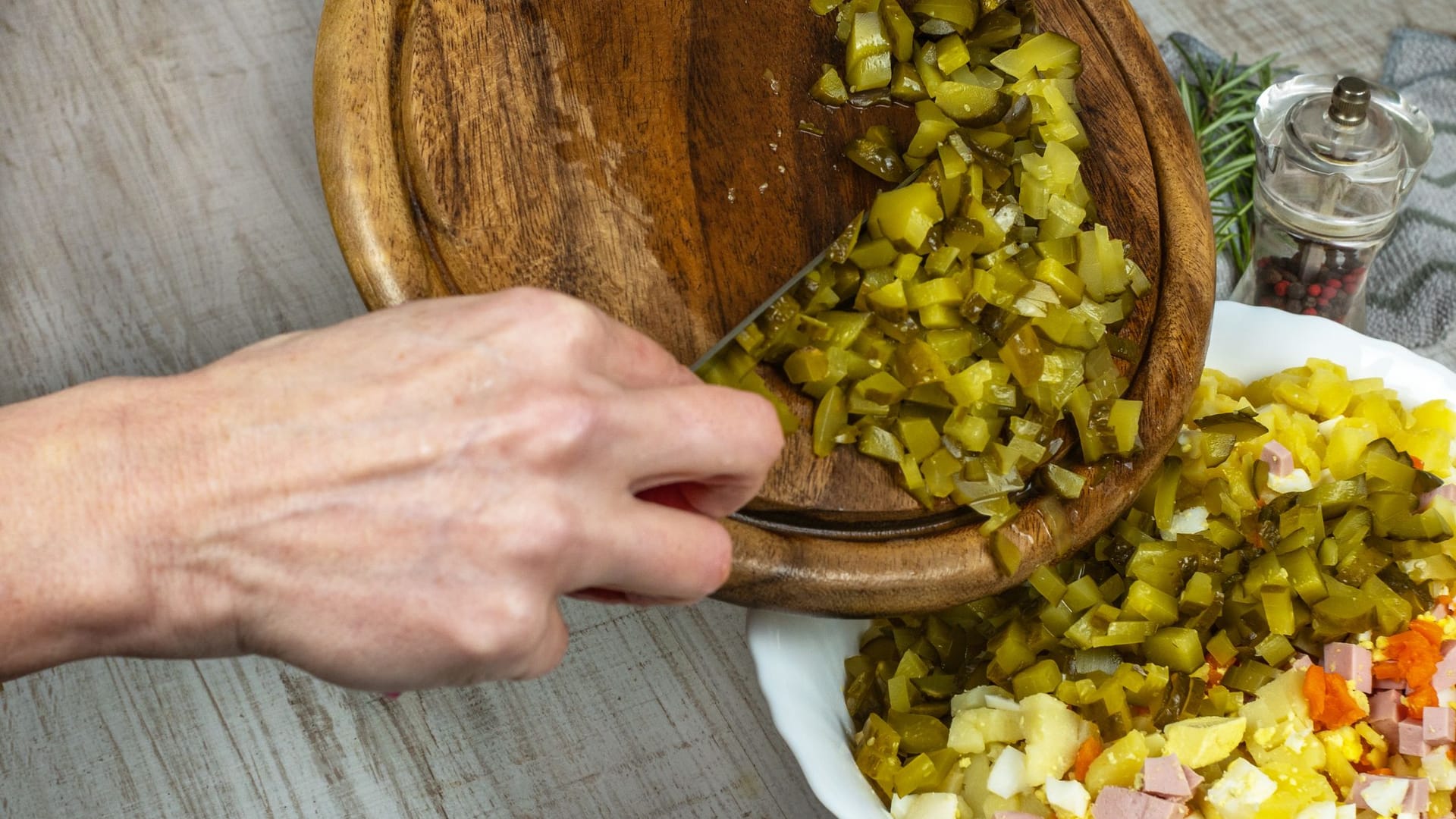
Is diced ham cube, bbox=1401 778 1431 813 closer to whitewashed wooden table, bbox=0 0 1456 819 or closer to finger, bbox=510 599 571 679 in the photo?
whitewashed wooden table, bbox=0 0 1456 819

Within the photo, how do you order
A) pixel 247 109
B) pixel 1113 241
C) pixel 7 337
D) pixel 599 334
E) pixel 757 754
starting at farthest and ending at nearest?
1. pixel 247 109
2. pixel 7 337
3. pixel 757 754
4. pixel 1113 241
5. pixel 599 334

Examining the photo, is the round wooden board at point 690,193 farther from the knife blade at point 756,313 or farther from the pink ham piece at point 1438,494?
the pink ham piece at point 1438,494

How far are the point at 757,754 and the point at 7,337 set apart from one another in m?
1.05

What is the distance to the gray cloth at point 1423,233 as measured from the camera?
1680 mm

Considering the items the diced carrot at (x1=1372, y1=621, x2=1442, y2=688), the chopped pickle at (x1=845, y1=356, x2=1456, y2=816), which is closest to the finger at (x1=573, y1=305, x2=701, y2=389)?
the chopped pickle at (x1=845, y1=356, x2=1456, y2=816)

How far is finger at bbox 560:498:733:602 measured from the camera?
27.4 inches

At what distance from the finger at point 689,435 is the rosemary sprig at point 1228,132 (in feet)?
3.81

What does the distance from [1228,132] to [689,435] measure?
4.58 feet

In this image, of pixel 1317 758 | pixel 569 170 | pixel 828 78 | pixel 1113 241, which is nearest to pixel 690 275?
pixel 569 170

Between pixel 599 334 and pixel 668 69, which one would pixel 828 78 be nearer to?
pixel 668 69

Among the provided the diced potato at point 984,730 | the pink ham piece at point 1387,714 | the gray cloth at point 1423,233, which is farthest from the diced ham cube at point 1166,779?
the gray cloth at point 1423,233

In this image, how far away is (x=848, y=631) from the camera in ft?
4.07

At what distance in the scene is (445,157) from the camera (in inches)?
42.1

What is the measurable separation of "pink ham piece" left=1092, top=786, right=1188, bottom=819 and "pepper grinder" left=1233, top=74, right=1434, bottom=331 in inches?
32.2
